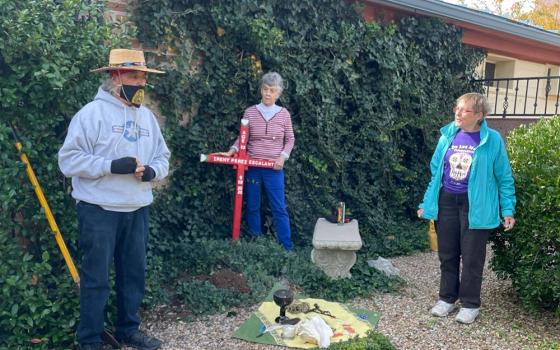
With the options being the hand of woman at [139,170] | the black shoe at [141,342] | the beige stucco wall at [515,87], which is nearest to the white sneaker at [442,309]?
the black shoe at [141,342]

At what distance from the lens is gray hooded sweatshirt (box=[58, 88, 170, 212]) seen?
3062mm

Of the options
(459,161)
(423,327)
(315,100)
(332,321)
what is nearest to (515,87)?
(315,100)

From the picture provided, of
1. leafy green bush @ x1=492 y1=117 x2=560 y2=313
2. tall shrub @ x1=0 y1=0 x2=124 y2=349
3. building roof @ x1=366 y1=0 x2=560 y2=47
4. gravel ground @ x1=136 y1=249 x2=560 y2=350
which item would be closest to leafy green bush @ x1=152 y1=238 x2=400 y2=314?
gravel ground @ x1=136 y1=249 x2=560 y2=350

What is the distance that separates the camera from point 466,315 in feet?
13.4

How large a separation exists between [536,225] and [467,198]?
1.88 feet

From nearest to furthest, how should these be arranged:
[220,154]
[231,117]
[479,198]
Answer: [479,198]
[220,154]
[231,117]

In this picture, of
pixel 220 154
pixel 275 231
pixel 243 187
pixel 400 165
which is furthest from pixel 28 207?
pixel 400 165

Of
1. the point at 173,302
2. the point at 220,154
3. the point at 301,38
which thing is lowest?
the point at 173,302

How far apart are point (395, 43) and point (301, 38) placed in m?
1.52

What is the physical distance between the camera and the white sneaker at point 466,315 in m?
4.07

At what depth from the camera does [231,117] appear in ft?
18.0

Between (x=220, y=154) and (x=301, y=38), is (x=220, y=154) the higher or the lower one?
the lower one

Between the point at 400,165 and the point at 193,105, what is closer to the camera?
the point at 193,105

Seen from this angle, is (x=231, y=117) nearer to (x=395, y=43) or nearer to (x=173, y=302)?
(x=173, y=302)
